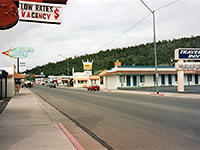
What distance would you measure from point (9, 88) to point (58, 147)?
27535 mm

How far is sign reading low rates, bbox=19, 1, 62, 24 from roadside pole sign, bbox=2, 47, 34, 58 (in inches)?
673

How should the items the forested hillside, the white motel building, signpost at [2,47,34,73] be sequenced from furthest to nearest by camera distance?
the forested hillside < the white motel building < signpost at [2,47,34,73]

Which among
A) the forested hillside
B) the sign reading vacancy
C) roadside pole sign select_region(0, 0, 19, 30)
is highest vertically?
the forested hillside

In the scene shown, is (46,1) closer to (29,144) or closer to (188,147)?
(29,144)

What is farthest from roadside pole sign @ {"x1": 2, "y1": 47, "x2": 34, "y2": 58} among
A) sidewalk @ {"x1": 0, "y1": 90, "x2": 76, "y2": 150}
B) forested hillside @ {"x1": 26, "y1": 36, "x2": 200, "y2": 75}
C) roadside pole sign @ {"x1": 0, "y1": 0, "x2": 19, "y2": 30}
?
forested hillside @ {"x1": 26, "y1": 36, "x2": 200, "y2": 75}

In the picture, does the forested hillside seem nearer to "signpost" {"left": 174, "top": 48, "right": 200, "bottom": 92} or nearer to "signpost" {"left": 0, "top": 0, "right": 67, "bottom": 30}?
"signpost" {"left": 174, "top": 48, "right": 200, "bottom": 92}

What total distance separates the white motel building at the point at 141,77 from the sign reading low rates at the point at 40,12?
35.4 meters

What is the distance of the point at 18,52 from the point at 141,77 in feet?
93.0

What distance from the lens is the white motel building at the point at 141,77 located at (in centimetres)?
4662

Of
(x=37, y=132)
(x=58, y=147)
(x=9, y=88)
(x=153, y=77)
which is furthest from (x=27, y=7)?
(x=153, y=77)

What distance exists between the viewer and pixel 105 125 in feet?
31.6

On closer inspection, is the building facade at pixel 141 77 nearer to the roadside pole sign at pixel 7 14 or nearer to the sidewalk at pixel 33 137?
the sidewalk at pixel 33 137

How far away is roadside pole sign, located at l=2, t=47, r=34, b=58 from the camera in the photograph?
81.9 ft

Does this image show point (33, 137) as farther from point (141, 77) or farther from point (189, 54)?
point (141, 77)
